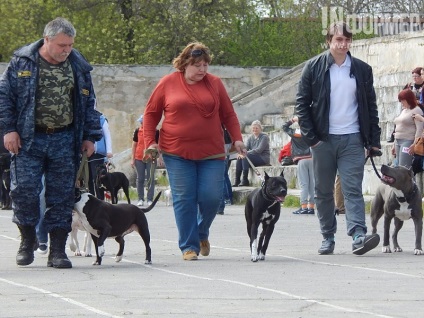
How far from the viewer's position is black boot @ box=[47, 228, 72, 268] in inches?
453

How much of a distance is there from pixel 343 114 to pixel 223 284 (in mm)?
3365

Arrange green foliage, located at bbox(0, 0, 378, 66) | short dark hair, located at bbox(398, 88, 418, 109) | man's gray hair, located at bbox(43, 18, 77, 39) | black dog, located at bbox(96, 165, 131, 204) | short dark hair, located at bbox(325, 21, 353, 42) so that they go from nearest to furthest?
1. man's gray hair, located at bbox(43, 18, 77, 39)
2. short dark hair, located at bbox(325, 21, 353, 42)
3. short dark hair, located at bbox(398, 88, 418, 109)
4. black dog, located at bbox(96, 165, 131, 204)
5. green foliage, located at bbox(0, 0, 378, 66)

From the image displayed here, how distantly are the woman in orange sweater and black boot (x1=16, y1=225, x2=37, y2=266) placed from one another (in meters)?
1.52

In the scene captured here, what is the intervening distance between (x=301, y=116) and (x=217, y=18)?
1395 inches

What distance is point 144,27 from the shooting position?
1939 inches

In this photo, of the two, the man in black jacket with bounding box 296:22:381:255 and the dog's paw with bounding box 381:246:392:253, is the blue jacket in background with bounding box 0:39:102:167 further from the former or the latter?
the dog's paw with bounding box 381:246:392:253

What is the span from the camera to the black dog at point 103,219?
11.9 metres

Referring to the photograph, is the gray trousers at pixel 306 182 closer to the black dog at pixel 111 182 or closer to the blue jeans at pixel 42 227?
the black dog at pixel 111 182

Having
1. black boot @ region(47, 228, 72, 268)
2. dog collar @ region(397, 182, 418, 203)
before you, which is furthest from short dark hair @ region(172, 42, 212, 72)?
dog collar @ region(397, 182, 418, 203)

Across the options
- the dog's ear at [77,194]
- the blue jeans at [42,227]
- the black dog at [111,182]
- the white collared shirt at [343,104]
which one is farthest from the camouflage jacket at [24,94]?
the black dog at [111,182]

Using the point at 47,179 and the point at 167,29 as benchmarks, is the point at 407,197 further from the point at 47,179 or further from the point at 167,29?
the point at 167,29

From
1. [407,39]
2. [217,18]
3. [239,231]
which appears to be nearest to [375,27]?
[217,18]

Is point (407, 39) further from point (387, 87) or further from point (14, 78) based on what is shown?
point (14, 78)

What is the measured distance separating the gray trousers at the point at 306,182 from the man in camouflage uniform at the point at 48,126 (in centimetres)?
1003
